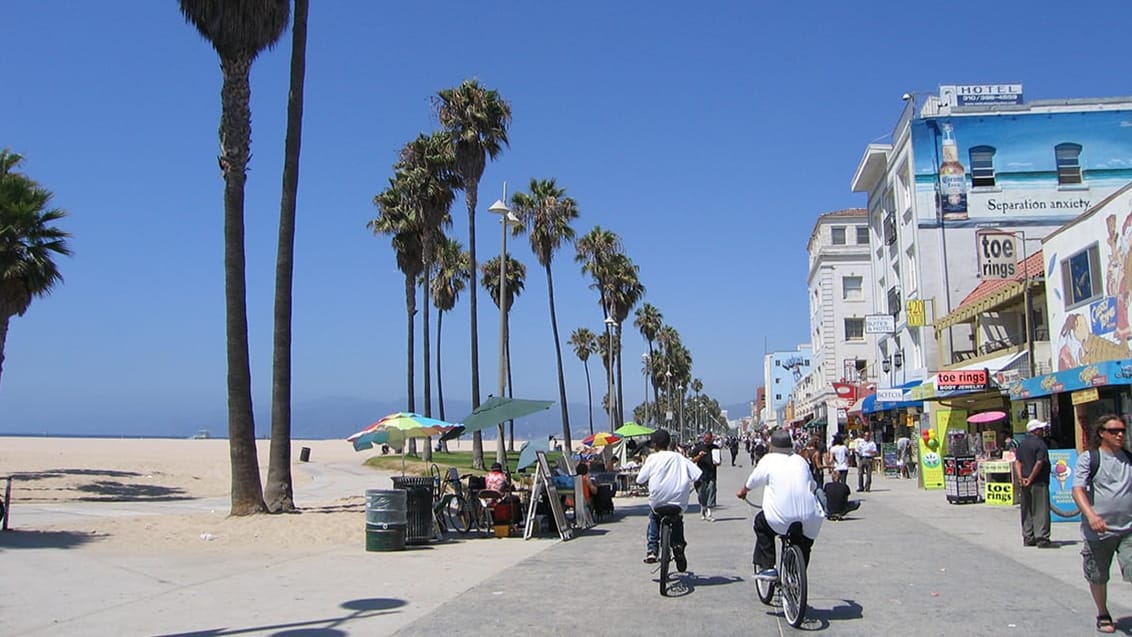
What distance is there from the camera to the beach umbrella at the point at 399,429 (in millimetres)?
20578

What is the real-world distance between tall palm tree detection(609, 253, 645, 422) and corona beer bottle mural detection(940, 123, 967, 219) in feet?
79.1

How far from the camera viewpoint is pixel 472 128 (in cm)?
3475

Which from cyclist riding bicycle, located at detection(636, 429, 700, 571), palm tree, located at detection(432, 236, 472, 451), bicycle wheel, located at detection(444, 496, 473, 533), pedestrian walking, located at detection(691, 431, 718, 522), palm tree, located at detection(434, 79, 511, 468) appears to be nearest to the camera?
cyclist riding bicycle, located at detection(636, 429, 700, 571)

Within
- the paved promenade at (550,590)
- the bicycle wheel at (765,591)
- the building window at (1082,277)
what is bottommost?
the paved promenade at (550,590)

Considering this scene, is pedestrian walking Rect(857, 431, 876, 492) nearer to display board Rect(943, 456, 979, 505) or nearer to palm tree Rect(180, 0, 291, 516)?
display board Rect(943, 456, 979, 505)

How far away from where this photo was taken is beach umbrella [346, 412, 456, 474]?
2058 cm

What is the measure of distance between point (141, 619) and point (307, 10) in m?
14.5

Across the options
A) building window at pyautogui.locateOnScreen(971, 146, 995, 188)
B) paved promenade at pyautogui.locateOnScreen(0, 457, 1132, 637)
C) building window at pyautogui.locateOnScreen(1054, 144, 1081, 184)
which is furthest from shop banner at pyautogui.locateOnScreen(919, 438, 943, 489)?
building window at pyautogui.locateOnScreen(1054, 144, 1081, 184)

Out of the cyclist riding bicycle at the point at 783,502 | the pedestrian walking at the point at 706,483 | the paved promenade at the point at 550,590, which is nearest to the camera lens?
the cyclist riding bicycle at the point at 783,502

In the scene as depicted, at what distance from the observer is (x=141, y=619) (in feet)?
28.2

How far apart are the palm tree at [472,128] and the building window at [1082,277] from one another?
766 inches

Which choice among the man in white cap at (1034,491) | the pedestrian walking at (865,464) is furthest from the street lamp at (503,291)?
the man in white cap at (1034,491)

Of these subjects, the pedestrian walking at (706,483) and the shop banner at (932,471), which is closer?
the pedestrian walking at (706,483)

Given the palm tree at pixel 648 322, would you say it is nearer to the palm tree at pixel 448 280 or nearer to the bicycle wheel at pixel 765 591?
the palm tree at pixel 448 280
